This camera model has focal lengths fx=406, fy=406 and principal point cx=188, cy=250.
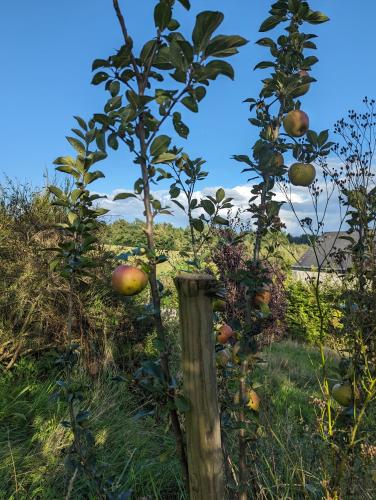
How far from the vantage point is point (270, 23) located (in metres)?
1.82

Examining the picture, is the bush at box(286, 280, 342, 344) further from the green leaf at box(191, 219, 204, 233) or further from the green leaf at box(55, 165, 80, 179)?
the green leaf at box(55, 165, 80, 179)

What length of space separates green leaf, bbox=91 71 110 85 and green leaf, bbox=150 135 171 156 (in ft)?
1.03

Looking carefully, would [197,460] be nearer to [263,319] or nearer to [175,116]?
[263,319]

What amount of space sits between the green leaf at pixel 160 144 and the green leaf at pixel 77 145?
672 mm

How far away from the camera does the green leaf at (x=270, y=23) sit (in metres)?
1.82

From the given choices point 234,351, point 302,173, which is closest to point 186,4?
point 302,173

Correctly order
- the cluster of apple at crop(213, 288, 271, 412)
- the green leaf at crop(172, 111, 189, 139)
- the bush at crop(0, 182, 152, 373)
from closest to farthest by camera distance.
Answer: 1. the green leaf at crop(172, 111, 189, 139)
2. the cluster of apple at crop(213, 288, 271, 412)
3. the bush at crop(0, 182, 152, 373)

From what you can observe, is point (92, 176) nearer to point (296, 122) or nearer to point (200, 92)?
point (200, 92)

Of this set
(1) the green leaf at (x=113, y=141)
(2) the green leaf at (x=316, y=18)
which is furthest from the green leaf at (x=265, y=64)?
(1) the green leaf at (x=113, y=141)

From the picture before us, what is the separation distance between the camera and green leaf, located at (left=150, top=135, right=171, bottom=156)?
1.32 meters

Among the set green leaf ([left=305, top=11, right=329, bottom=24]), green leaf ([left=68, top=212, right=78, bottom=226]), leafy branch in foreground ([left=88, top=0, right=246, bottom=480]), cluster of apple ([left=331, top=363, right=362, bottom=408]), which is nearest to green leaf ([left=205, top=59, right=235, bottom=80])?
leafy branch in foreground ([left=88, top=0, right=246, bottom=480])

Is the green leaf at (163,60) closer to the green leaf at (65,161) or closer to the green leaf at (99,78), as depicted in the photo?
the green leaf at (99,78)

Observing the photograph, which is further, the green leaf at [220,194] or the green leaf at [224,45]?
the green leaf at [220,194]

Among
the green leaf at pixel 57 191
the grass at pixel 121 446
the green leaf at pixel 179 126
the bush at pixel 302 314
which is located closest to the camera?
the green leaf at pixel 179 126
